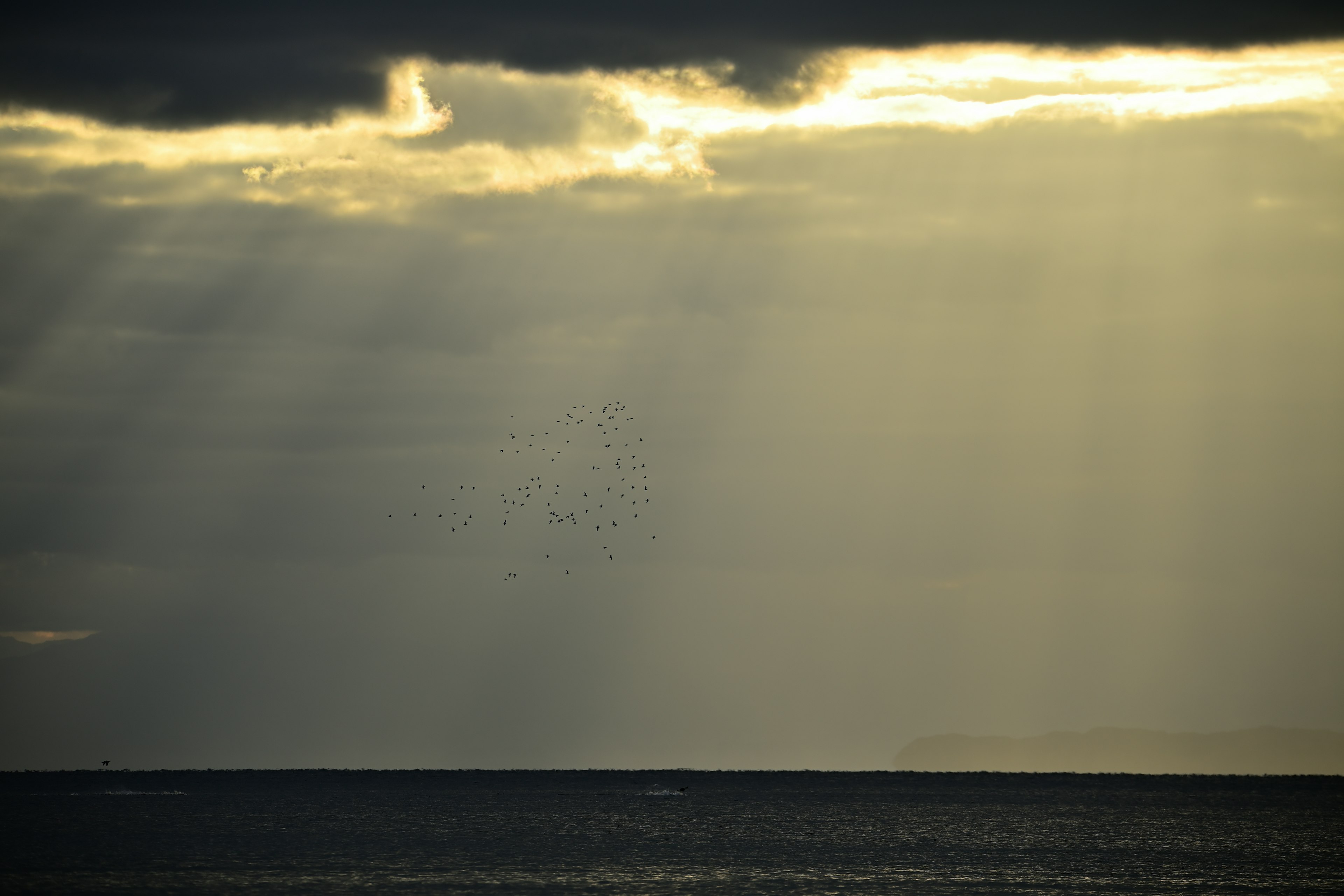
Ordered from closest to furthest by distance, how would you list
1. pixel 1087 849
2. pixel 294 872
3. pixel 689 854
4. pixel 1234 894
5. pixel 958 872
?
1. pixel 1234 894
2. pixel 294 872
3. pixel 958 872
4. pixel 689 854
5. pixel 1087 849

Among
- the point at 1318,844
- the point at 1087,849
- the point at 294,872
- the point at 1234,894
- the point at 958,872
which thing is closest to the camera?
the point at 1234,894

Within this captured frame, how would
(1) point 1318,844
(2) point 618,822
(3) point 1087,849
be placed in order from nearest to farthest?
(3) point 1087,849 → (1) point 1318,844 → (2) point 618,822

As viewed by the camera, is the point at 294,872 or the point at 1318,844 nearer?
the point at 294,872

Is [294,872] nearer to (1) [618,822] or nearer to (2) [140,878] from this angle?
(2) [140,878]

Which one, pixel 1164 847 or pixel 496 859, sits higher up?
pixel 1164 847

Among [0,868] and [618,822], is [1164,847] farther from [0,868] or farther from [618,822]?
[0,868]

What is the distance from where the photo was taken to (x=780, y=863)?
13438cm

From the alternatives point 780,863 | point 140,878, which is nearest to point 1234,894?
point 780,863

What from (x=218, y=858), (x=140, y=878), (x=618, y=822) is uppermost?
(x=618, y=822)

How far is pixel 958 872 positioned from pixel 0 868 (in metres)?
83.7

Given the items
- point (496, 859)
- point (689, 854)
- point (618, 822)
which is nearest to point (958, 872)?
point (689, 854)

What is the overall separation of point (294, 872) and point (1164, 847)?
96.6 metres

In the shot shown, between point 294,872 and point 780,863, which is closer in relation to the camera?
point 294,872

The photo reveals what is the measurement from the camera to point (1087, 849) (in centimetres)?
15512
